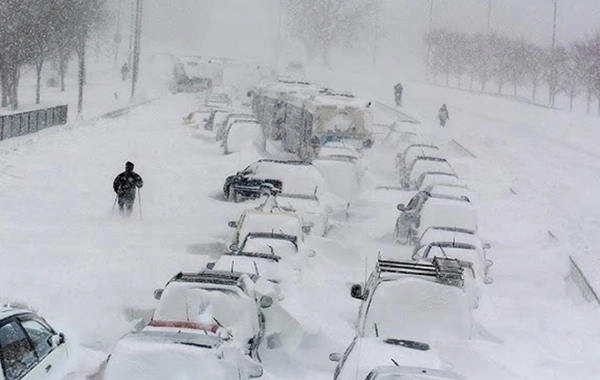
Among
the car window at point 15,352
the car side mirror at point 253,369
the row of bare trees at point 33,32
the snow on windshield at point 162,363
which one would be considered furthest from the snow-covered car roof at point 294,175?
the row of bare trees at point 33,32

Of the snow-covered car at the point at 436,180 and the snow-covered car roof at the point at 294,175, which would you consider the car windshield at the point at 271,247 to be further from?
the snow-covered car at the point at 436,180

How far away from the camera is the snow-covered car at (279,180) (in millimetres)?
20062

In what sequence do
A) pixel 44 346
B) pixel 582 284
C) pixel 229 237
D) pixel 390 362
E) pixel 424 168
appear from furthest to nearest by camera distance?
pixel 424 168
pixel 229 237
pixel 582 284
pixel 44 346
pixel 390 362

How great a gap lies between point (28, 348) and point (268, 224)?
7.66m

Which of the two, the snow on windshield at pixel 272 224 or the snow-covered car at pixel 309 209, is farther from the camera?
the snow-covered car at pixel 309 209

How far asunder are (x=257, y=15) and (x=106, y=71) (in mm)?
93429

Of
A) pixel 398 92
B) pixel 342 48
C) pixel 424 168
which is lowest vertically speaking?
pixel 424 168

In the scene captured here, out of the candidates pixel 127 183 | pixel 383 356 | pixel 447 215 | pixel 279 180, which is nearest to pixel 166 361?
pixel 383 356

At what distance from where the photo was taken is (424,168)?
83.7ft

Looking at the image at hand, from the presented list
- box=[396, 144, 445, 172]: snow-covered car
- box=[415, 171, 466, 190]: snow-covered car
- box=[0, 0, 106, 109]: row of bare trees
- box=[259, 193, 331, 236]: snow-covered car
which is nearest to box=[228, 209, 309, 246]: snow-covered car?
box=[259, 193, 331, 236]: snow-covered car

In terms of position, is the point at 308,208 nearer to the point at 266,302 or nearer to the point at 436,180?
the point at 436,180

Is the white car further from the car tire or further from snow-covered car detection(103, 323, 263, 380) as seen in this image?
snow-covered car detection(103, 323, 263, 380)

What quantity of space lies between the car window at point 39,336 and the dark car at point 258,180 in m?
11.7

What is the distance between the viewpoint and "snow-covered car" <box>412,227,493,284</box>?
570 inches
